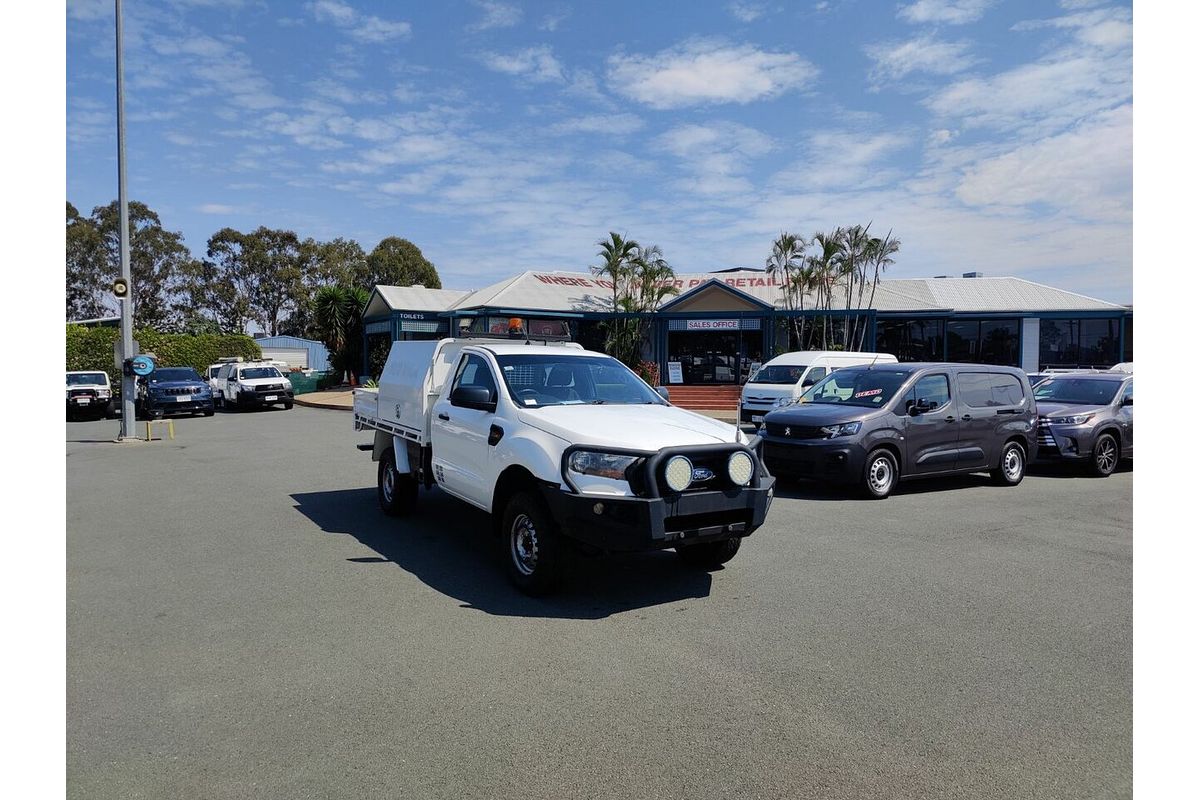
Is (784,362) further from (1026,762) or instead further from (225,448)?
(1026,762)

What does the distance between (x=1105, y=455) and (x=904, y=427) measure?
4605 millimetres

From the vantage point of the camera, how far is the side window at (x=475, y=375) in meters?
6.94

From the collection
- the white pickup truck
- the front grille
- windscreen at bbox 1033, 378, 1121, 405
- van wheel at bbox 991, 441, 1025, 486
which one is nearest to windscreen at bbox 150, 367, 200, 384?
the white pickup truck

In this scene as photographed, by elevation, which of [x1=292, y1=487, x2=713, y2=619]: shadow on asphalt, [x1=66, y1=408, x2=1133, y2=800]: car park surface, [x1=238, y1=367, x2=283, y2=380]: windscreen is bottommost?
[x1=66, y1=408, x2=1133, y2=800]: car park surface

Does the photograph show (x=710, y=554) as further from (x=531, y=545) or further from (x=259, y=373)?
(x=259, y=373)

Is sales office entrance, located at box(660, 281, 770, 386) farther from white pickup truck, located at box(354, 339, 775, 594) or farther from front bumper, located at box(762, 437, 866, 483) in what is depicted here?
white pickup truck, located at box(354, 339, 775, 594)

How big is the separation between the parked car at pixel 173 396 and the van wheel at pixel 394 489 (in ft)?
58.2

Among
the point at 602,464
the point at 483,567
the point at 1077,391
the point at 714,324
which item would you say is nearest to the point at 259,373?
the point at 714,324

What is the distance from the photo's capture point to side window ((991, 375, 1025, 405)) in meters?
11.4

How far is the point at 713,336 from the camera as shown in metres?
31.9

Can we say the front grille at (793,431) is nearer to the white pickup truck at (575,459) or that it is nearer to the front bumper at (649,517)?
the white pickup truck at (575,459)

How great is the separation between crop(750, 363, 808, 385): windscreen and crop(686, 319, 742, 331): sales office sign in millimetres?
10606

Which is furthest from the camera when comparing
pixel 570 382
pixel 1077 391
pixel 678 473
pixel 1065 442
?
pixel 1077 391

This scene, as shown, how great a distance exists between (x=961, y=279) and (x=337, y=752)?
1443 inches
